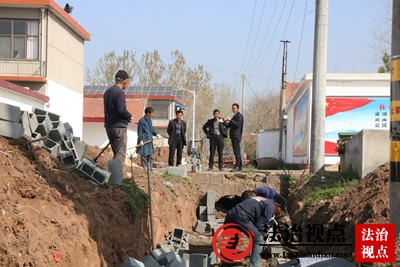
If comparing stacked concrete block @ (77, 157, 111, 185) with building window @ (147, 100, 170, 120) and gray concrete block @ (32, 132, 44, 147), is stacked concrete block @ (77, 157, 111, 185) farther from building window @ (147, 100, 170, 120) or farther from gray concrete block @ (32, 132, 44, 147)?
building window @ (147, 100, 170, 120)

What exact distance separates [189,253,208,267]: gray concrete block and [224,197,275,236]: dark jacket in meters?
0.80

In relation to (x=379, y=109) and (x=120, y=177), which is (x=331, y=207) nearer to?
(x=120, y=177)

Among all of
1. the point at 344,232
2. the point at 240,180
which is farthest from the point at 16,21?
the point at 344,232

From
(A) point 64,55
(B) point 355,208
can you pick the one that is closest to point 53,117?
(B) point 355,208

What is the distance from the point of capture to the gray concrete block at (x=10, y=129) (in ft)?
27.3

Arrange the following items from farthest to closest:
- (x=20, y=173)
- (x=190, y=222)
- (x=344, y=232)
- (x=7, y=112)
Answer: (x=190, y=222)
(x=344, y=232)
(x=7, y=112)
(x=20, y=173)

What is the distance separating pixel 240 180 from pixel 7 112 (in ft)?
31.1

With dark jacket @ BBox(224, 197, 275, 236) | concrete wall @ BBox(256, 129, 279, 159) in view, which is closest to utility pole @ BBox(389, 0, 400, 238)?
dark jacket @ BBox(224, 197, 275, 236)

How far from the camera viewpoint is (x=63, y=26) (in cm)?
2623

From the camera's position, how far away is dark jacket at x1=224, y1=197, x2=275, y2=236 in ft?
30.5

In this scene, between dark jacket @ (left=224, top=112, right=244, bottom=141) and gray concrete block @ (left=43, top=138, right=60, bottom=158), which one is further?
dark jacket @ (left=224, top=112, right=244, bottom=141)

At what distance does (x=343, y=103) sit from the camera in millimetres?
19109

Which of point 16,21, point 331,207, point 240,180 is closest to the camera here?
point 331,207

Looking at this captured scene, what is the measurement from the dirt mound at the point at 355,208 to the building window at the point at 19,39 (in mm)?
16583
